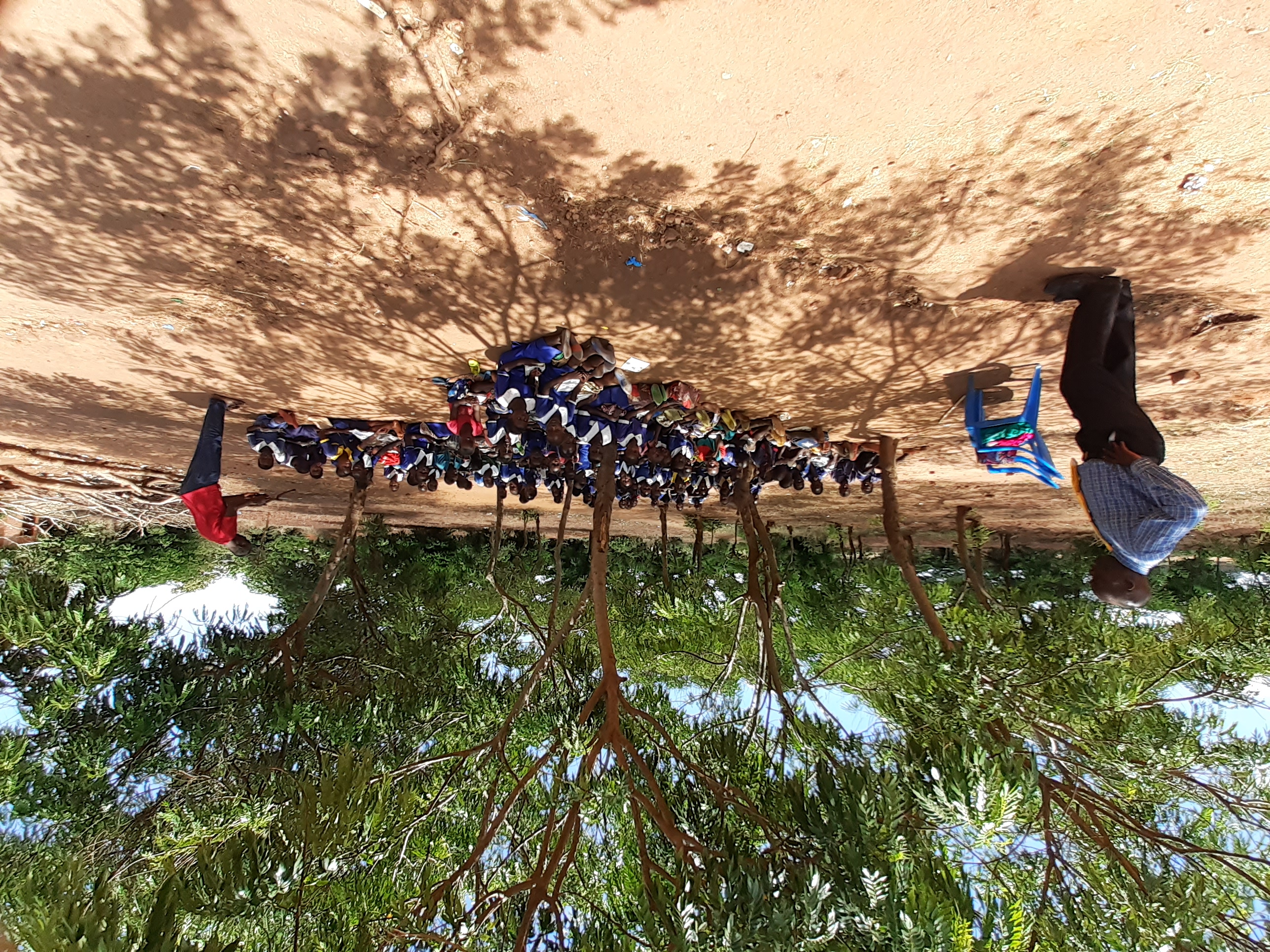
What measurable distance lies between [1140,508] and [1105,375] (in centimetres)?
63

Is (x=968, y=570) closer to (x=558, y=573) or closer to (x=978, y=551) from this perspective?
(x=978, y=551)

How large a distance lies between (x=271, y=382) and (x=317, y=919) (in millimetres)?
2929

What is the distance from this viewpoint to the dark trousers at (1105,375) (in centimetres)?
240

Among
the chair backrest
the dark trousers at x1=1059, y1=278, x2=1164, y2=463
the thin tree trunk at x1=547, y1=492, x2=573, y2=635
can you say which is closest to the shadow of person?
the dark trousers at x1=1059, y1=278, x2=1164, y2=463

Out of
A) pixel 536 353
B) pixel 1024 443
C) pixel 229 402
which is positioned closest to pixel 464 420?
pixel 536 353

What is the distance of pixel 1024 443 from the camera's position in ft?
10.1

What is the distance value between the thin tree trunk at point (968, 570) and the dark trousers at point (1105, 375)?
187 cm

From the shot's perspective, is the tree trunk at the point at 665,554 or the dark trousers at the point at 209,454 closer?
the dark trousers at the point at 209,454

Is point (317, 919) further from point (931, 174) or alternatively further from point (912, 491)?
point (912, 491)

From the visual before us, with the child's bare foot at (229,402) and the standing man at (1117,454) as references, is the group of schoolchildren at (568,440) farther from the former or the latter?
the standing man at (1117,454)

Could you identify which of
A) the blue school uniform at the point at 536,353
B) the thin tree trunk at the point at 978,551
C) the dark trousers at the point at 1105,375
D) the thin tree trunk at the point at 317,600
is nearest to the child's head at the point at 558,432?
the blue school uniform at the point at 536,353

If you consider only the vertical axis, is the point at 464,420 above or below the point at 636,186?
below

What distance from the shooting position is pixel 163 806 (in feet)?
10.4

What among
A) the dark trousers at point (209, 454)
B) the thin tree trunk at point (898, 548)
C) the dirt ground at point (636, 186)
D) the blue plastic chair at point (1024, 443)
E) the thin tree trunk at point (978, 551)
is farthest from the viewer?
the thin tree trunk at point (978, 551)
